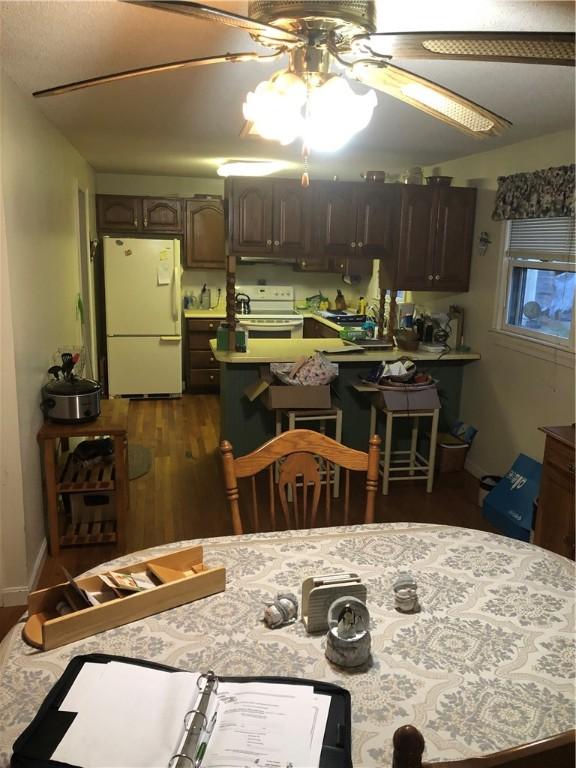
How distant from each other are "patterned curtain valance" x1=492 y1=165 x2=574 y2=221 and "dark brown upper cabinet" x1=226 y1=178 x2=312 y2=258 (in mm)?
1290

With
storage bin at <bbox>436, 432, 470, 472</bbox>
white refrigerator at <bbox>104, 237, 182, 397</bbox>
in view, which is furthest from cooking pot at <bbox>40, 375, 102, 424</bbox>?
white refrigerator at <bbox>104, 237, 182, 397</bbox>

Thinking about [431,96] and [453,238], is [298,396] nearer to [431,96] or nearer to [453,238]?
[453,238]

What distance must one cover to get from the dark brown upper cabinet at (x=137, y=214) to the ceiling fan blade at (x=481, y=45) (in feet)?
16.9

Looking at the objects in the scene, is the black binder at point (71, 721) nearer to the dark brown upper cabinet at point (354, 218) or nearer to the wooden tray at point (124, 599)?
the wooden tray at point (124, 599)

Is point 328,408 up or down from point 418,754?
down

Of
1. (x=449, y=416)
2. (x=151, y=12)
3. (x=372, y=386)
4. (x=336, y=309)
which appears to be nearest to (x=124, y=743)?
(x=151, y=12)

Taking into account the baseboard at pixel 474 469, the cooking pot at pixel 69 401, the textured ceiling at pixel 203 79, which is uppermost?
the textured ceiling at pixel 203 79

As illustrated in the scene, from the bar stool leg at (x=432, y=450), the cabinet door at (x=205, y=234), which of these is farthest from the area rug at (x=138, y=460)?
the cabinet door at (x=205, y=234)

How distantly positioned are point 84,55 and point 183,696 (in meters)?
2.13

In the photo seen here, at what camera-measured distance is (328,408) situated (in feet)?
12.4

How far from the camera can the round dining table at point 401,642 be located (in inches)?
42.0

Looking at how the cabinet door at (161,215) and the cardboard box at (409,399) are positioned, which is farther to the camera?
the cabinet door at (161,215)

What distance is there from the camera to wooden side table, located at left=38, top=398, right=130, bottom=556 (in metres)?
2.95

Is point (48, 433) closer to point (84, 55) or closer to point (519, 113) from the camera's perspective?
point (84, 55)
